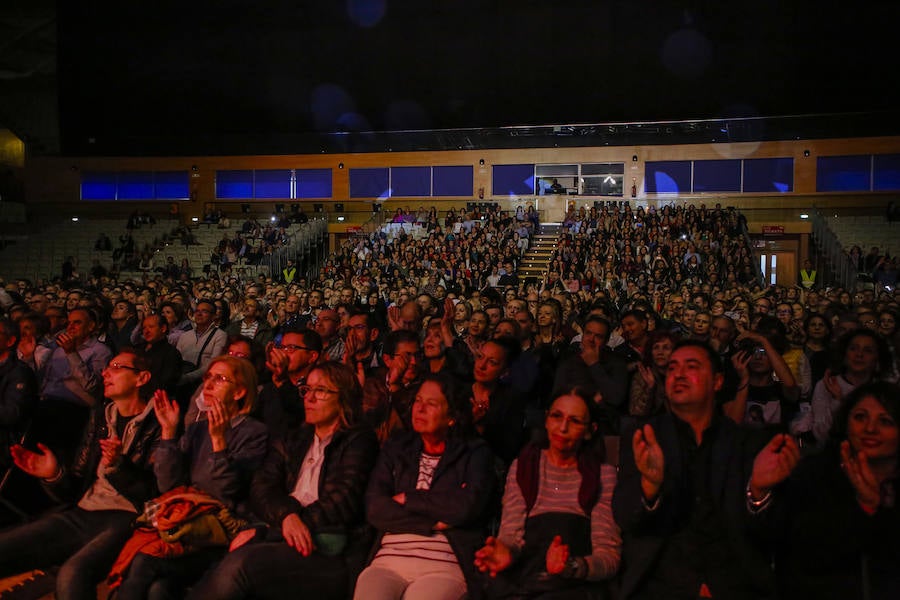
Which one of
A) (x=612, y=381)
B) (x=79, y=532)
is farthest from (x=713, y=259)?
(x=79, y=532)

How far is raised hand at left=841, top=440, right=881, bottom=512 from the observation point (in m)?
2.63

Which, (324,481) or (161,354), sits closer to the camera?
(324,481)

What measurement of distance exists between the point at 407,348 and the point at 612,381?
133 cm

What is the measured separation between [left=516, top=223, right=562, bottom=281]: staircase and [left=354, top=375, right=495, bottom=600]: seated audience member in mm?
15353

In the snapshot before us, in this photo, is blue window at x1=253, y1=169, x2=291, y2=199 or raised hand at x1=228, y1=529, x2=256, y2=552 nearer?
raised hand at x1=228, y1=529, x2=256, y2=552

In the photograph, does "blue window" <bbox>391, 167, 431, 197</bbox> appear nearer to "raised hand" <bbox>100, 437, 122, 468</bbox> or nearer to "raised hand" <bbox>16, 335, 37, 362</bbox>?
"raised hand" <bbox>16, 335, 37, 362</bbox>

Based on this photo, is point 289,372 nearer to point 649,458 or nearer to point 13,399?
point 13,399

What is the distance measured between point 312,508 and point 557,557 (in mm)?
→ 1166

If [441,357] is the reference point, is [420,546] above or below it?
below

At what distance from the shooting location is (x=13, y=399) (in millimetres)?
4125

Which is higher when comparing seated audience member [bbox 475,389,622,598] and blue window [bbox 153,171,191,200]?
blue window [bbox 153,171,191,200]

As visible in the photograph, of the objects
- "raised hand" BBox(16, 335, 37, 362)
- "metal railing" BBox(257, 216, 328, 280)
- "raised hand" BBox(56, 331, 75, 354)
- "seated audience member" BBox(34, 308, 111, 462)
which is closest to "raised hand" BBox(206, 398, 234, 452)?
"seated audience member" BBox(34, 308, 111, 462)

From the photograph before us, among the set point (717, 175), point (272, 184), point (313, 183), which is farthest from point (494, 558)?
point (272, 184)

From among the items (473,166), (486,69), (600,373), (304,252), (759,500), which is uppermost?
(486,69)
